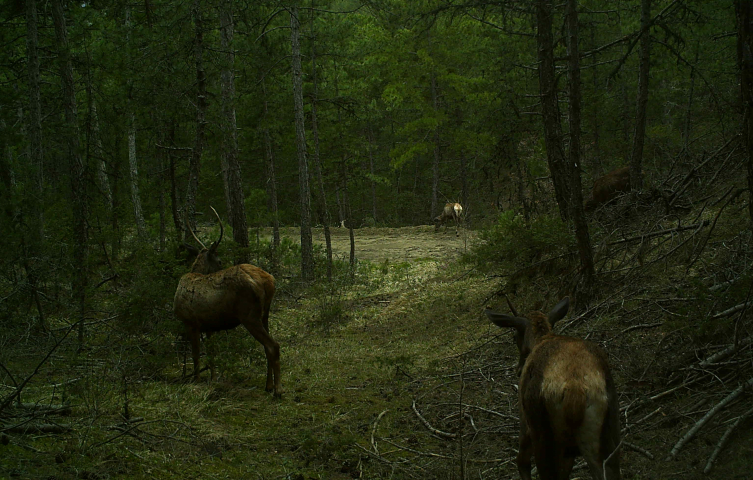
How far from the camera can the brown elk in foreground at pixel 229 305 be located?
301 inches

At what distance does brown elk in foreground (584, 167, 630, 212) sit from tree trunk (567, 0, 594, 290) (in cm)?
430

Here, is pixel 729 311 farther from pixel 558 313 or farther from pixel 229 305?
pixel 229 305

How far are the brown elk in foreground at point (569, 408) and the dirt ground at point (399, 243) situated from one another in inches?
613

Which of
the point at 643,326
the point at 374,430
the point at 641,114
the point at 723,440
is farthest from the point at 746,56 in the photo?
the point at 641,114

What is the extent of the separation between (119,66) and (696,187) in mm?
10856

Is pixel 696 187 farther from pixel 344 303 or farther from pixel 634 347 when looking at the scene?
pixel 344 303

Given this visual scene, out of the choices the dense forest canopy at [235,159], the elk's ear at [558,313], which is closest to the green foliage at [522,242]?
the dense forest canopy at [235,159]

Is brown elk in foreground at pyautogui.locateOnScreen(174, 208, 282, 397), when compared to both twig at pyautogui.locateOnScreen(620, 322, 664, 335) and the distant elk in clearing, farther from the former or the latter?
the distant elk in clearing

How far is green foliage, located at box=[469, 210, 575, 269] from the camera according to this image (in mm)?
9578

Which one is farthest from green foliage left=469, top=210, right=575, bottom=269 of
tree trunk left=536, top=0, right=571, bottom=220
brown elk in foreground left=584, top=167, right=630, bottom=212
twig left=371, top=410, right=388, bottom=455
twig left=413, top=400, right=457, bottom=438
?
twig left=371, top=410, right=388, bottom=455

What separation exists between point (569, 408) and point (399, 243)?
2338 cm

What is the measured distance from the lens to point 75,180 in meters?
9.39

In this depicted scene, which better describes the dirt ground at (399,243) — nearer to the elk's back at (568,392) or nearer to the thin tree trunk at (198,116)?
the thin tree trunk at (198,116)

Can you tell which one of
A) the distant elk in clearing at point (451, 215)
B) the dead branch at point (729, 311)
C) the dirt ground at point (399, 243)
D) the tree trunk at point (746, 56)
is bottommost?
the dirt ground at point (399, 243)
